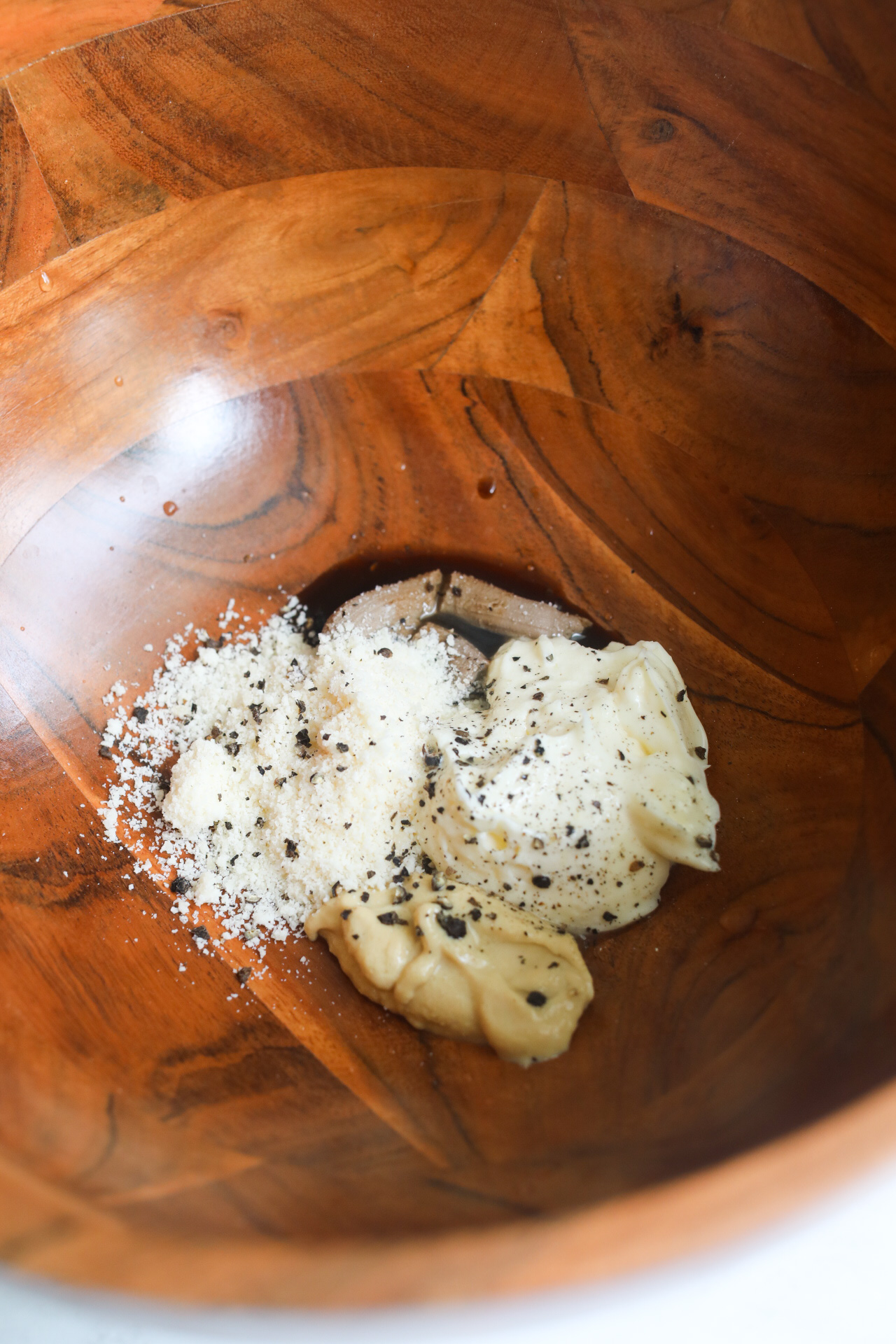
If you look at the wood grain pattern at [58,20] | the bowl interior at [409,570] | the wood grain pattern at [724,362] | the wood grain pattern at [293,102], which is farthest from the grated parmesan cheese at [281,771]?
the wood grain pattern at [58,20]

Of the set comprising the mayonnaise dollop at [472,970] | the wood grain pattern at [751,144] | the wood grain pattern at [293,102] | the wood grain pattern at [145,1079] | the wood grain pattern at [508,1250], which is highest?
the wood grain pattern at [293,102]

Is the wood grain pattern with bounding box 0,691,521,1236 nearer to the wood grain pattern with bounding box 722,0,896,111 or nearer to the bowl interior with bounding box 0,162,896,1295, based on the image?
the bowl interior with bounding box 0,162,896,1295

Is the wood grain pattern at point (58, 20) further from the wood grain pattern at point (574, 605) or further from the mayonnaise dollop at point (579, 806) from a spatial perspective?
the mayonnaise dollop at point (579, 806)

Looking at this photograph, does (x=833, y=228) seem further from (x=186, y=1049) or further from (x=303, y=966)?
(x=186, y=1049)

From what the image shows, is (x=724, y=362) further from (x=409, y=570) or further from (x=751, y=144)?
(x=409, y=570)

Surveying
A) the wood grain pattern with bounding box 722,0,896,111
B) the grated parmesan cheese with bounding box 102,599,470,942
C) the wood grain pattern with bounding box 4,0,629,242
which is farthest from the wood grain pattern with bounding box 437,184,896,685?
the grated parmesan cheese with bounding box 102,599,470,942

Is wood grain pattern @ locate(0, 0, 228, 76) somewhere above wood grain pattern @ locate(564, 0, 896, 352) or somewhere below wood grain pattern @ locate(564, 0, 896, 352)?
above
